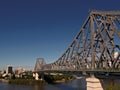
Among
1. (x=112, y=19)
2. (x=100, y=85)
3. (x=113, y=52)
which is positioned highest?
(x=112, y=19)

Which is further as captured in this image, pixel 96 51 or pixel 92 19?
pixel 92 19

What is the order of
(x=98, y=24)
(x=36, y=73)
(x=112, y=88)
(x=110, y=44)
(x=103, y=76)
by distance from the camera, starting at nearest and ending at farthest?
(x=112, y=88) < (x=103, y=76) < (x=110, y=44) < (x=98, y=24) < (x=36, y=73)

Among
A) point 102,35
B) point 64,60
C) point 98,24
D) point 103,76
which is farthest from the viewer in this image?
point 64,60

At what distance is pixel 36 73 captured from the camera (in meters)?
111

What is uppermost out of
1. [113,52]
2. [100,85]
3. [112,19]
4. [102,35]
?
[112,19]

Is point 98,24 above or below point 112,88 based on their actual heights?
above

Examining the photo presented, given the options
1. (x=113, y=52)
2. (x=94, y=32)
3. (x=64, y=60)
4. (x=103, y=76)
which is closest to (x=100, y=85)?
(x=103, y=76)

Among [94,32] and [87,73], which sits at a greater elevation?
[94,32]

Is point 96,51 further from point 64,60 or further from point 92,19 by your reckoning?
point 64,60

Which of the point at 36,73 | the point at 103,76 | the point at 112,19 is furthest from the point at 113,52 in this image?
the point at 36,73

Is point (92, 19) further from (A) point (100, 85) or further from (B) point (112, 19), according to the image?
(A) point (100, 85)

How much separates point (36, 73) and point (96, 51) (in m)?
70.8

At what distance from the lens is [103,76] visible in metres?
37.2

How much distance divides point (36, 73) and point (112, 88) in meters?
83.6
